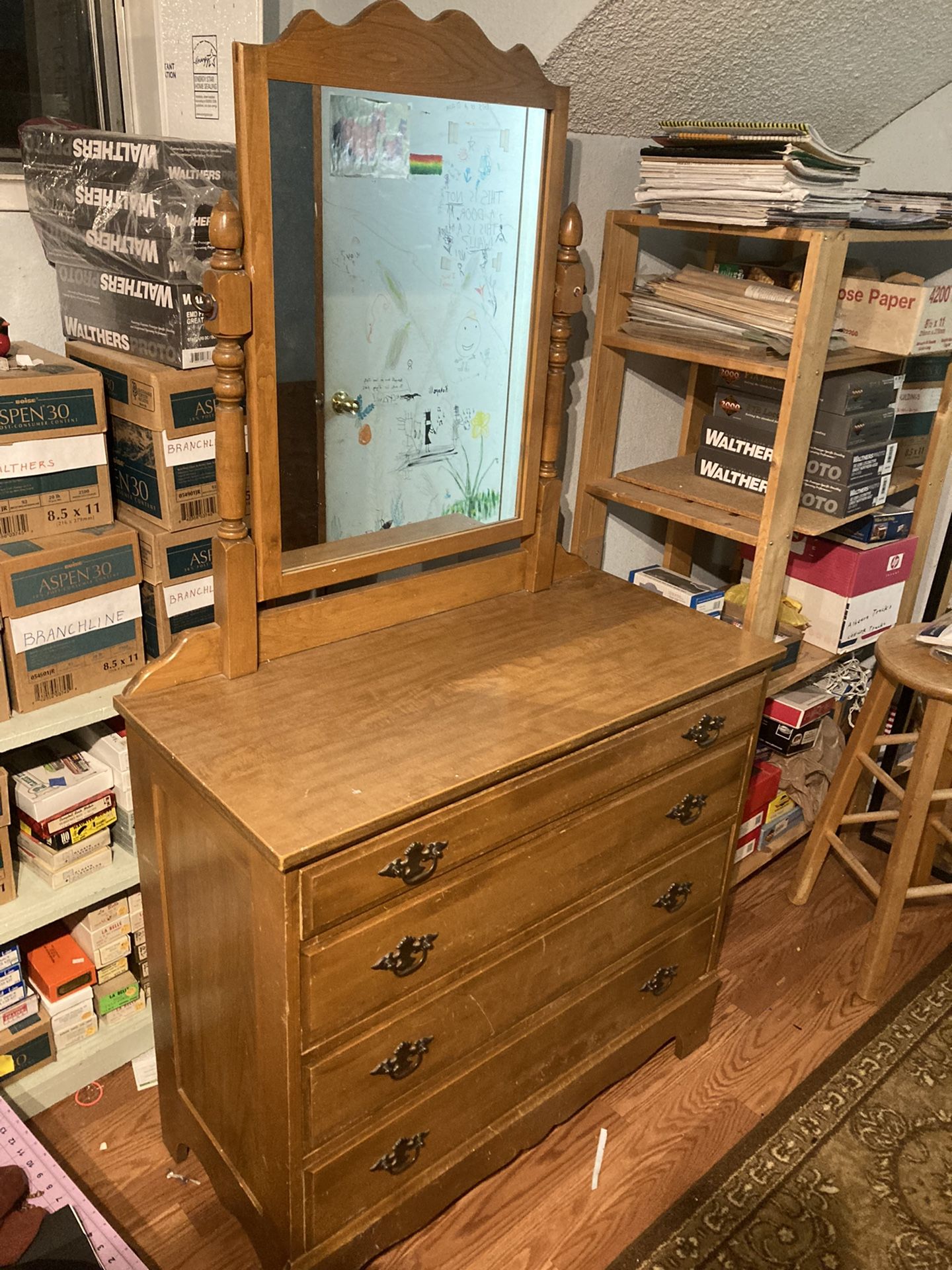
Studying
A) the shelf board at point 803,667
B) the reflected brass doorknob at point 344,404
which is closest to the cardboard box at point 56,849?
the reflected brass doorknob at point 344,404

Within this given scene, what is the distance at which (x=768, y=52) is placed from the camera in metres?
1.88

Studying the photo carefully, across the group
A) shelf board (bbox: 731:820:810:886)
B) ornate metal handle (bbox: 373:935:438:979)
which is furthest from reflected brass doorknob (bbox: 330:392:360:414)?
shelf board (bbox: 731:820:810:886)

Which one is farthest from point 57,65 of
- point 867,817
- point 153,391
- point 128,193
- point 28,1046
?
point 867,817

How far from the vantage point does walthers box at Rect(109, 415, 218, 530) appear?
1.62m

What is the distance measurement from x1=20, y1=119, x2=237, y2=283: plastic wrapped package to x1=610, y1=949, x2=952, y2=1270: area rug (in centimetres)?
170

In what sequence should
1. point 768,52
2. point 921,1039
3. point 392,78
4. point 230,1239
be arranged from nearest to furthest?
point 392,78 < point 230,1239 < point 768,52 < point 921,1039

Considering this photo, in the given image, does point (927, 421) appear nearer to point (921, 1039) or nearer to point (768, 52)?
point (768, 52)

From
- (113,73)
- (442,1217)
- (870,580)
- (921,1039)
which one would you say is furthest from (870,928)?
(113,73)

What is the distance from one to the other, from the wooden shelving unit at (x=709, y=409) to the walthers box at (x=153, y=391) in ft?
2.94

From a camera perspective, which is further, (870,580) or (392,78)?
(870,580)

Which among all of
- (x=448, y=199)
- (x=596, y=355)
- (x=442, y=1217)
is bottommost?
(x=442, y=1217)

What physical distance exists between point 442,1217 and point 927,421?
2.00 metres

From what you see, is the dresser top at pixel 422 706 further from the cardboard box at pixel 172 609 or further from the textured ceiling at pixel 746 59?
the textured ceiling at pixel 746 59

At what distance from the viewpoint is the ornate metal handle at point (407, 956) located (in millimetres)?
1317
